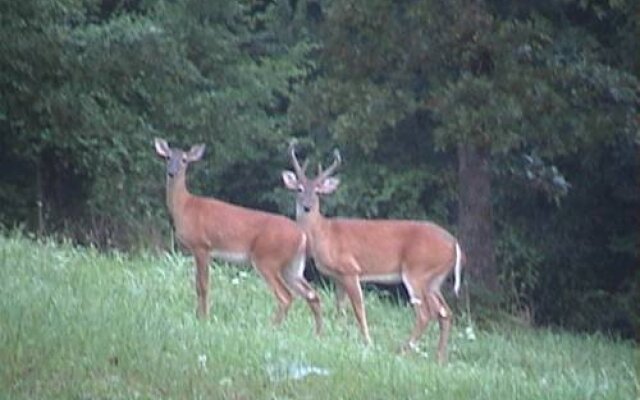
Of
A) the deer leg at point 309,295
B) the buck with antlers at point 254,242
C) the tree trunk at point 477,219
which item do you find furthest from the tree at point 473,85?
the deer leg at point 309,295

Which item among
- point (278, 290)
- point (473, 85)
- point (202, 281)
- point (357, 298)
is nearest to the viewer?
point (202, 281)

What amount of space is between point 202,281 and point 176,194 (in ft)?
6.29

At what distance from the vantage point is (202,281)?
15.4m

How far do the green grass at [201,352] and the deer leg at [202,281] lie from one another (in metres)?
0.12

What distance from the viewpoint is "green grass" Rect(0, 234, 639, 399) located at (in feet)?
36.3

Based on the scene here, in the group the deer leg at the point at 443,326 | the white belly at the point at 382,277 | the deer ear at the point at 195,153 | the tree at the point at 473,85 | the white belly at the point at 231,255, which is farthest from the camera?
the tree at the point at 473,85

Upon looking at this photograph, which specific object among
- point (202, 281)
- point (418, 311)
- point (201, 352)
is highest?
point (201, 352)

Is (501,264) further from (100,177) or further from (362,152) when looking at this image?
(100,177)

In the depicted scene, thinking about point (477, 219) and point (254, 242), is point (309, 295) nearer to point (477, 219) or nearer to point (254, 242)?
point (254, 242)

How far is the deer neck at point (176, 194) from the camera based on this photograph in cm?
1692

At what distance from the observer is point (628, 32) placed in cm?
2153

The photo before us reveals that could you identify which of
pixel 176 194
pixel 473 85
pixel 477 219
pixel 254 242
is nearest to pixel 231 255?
pixel 254 242

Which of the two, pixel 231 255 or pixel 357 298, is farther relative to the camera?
pixel 231 255

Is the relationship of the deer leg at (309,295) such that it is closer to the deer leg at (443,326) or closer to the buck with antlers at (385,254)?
the buck with antlers at (385,254)
